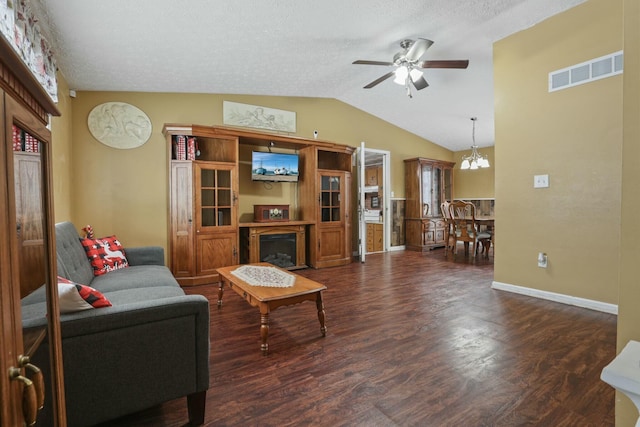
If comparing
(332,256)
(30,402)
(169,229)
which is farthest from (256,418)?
(332,256)

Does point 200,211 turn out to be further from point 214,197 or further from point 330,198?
point 330,198

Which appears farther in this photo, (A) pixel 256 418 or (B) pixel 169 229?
(B) pixel 169 229

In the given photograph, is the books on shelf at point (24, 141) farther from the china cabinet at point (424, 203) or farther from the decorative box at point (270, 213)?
the china cabinet at point (424, 203)

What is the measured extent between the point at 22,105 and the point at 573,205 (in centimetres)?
399

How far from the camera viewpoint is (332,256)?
16.6 feet

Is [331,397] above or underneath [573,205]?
underneath

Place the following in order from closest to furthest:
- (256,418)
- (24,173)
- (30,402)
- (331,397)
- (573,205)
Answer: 1. (30,402)
2. (24,173)
3. (256,418)
4. (331,397)
5. (573,205)

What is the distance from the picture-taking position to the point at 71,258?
2.26m

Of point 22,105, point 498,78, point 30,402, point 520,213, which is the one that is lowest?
point 30,402

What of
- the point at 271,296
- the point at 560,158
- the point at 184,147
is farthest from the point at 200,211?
the point at 560,158

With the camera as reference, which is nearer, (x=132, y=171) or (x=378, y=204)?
(x=132, y=171)

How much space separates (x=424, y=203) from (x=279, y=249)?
3682 millimetres

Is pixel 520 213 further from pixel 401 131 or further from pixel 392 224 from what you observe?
pixel 401 131

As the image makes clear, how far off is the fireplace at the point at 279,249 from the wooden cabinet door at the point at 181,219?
1030 mm
